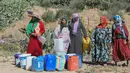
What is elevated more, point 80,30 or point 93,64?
point 80,30

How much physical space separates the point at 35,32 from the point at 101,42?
187 cm

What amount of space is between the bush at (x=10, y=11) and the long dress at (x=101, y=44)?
8925 mm

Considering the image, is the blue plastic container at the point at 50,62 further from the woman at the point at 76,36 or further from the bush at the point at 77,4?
the bush at the point at 77,4

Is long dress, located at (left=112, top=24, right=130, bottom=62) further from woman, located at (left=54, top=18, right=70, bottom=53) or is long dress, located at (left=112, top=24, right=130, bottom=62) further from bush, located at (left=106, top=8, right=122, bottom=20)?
bush, located at (left=106, top=8, right=122, bottom=20)

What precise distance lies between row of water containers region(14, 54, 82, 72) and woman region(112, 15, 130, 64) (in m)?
1.21

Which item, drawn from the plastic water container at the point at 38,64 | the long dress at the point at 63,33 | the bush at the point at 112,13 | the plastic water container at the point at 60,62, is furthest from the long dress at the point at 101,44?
the bush at the point at 112,13

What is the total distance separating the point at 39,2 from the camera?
29031 mm

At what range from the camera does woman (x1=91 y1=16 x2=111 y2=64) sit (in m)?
10.3

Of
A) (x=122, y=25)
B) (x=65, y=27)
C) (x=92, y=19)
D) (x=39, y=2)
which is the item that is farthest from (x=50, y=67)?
(x=39, y=2)

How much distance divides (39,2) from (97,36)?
751 inches

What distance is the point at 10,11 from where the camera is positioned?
766 inches

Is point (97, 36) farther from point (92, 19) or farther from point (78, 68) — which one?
point (92, 19)

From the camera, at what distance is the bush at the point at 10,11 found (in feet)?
62.0

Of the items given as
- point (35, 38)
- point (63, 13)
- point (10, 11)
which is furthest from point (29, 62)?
point (63, 13)
